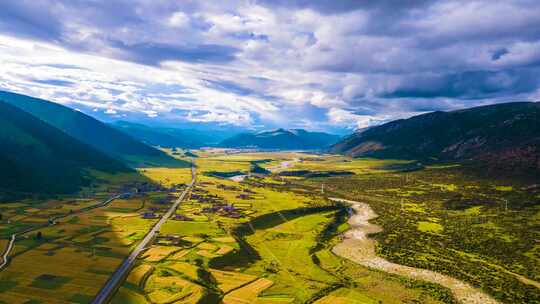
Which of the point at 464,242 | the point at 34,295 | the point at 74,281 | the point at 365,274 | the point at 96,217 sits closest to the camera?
the point at 34,295

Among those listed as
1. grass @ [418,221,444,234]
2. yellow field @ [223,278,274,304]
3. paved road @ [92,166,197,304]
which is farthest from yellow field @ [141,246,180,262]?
grass @ [418,221,444,234]

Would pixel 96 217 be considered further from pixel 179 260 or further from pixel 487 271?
→ pixel 487 271

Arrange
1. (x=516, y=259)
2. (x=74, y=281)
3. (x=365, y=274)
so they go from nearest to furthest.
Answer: (x=74, y=281) → (x=365, y=274) → (x=516, y=259)

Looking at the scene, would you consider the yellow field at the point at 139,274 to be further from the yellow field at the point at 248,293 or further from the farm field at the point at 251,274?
the yellow field at the point at 248,293

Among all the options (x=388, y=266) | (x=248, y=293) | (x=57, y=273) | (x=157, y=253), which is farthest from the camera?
(x=388, y=266)

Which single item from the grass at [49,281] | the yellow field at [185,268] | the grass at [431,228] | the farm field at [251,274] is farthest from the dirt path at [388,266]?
the grass at [49,281]

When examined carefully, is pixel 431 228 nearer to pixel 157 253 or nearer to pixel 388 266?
pixel 388 266

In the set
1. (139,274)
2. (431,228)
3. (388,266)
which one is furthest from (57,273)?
(431,228)

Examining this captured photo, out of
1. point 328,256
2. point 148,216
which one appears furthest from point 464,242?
point 148,216

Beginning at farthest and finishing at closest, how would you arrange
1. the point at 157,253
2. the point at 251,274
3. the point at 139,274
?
the point at 157,253, the point at 251,274, the point at 139,274

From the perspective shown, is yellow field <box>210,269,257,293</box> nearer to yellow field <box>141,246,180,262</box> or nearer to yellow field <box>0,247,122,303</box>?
yellow field <box>141,246,180,262</box>

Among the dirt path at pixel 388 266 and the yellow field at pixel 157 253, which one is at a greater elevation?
the yellow field at pixel 157 253
